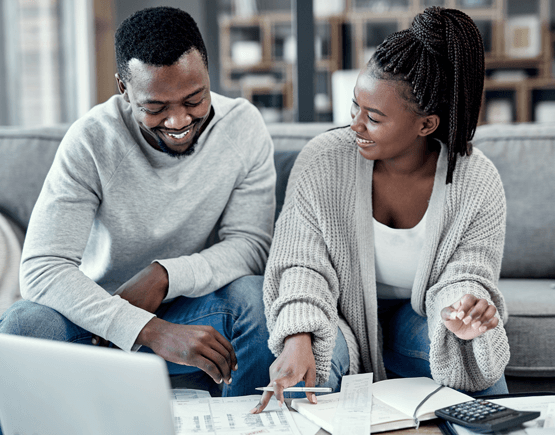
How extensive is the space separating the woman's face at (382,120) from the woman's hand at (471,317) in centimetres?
32

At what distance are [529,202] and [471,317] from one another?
718 millimetres

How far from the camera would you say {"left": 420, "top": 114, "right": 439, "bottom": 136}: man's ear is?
107 centimetres

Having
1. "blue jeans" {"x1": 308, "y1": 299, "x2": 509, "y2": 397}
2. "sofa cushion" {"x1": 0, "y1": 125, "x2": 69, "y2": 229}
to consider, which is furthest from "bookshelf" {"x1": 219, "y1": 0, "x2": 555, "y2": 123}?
"blue jeans" {"x1": 308, "y1": 299, "x2": 509, "y2": 397}

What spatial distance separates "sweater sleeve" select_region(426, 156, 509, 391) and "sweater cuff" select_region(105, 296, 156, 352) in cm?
50

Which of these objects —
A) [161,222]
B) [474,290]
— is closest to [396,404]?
[474,290]

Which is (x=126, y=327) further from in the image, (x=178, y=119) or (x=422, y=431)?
(x=422, y=431)

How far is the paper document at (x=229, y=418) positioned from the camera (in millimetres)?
747

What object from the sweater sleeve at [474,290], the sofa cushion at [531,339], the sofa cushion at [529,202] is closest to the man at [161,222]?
the sweater sleeve at [474,290]

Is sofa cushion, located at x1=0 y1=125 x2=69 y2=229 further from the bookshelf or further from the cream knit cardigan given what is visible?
the bookshelf

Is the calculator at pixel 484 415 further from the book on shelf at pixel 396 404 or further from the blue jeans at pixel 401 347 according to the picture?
the blue jeans at pixel 401 347

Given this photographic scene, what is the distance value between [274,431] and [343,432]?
89 mm

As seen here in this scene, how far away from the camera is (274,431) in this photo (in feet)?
2.46

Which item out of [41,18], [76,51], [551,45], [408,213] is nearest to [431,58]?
[408,213]

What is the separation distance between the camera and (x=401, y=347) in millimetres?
1143
